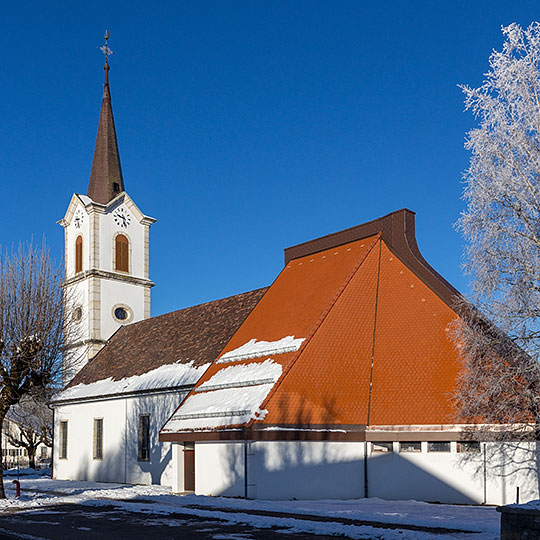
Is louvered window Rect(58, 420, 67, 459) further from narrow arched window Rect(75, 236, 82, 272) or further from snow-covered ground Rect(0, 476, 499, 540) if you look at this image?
snow-covered ground Rect(0, 476, 499, 540)

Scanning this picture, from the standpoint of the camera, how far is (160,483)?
3238 centimetres

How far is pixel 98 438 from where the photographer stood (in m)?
38.6

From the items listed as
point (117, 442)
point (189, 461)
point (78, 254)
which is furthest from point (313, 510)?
point (78, 254)

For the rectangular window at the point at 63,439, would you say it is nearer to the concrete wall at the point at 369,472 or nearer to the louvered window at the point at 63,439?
the louvered window at the point at 63,439

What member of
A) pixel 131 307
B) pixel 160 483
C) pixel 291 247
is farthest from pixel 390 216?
pixel 131 307

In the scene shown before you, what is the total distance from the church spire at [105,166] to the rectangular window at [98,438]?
56.1 ft

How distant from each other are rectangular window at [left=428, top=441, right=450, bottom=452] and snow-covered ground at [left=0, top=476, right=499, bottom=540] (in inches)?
71.9

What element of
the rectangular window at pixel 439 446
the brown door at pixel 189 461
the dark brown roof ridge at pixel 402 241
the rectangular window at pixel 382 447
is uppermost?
the dark brown roof ridge at pixel 402 241

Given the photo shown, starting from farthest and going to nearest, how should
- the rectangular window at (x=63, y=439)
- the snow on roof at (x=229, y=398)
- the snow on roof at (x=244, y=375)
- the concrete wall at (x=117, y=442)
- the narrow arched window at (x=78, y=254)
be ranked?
the narrow arched window at (x=78, y=254) → the rectangular window at (x=63, y=439) → the concrete wall at (x=117, y=442) → the snow on roof at (x=244, y=375) → the snow on roof at (x=229, y=398)

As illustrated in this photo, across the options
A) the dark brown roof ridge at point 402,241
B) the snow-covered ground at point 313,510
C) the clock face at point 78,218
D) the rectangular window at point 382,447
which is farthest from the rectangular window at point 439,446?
the clock face at point 78,218

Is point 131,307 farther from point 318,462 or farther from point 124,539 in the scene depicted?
point 124,539

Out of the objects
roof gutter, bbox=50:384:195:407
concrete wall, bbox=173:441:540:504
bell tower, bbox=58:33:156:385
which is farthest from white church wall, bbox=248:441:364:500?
bell tower, bbox=58:33:156:385

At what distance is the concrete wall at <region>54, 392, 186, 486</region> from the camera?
32.8 m

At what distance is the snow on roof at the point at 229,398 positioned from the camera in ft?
79.2
